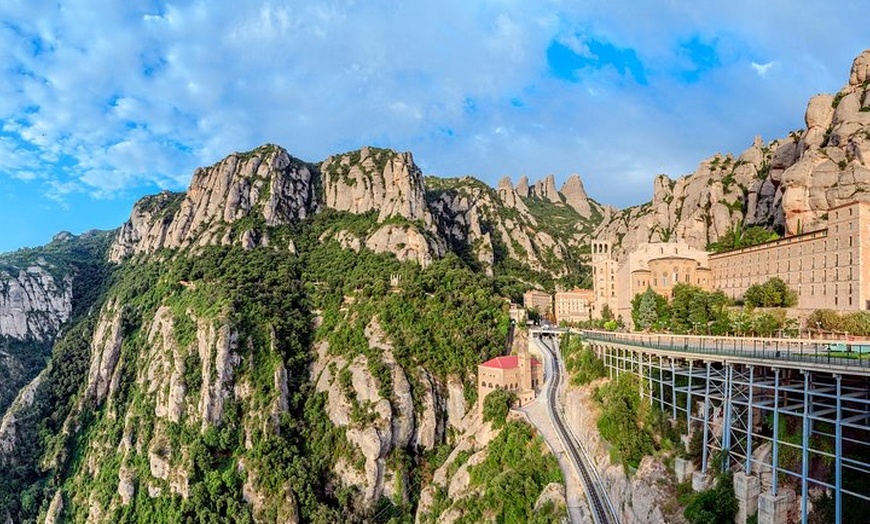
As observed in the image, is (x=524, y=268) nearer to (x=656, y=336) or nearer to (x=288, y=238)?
(x=288, y=238)

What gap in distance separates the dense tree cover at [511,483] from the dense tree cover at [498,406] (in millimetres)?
4368

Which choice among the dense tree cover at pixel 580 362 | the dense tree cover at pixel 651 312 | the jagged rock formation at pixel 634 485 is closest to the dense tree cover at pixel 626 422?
the jagged rock formation at pixel 634 485

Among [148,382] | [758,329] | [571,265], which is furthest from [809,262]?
[571,265]

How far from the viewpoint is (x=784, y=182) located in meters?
63.0

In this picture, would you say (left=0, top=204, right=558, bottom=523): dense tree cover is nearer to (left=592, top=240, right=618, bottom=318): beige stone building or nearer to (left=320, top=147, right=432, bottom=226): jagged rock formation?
(left=592, top=240, right=618, bottom=318): beige stone building

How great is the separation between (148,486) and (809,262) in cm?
8263

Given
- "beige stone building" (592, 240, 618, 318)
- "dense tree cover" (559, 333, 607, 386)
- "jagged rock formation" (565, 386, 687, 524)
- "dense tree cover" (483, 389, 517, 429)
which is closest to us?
"jagged rock formation" (565, 386, 687, 524)

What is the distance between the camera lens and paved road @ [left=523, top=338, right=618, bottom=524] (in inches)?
1558

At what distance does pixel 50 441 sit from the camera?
274ft

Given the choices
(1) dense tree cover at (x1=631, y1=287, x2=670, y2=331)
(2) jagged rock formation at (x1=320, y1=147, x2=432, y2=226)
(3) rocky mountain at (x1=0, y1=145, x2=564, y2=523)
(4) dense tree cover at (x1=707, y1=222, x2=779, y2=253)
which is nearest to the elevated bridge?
(1) dense tree cover at (x1=631, y1=287, x2=670, y2=331)

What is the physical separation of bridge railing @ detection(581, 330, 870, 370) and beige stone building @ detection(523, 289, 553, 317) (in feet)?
199

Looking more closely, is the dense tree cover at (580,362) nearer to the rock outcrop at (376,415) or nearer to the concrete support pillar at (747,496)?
the rock outcrop at (376,415)

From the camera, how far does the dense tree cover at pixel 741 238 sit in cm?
6856

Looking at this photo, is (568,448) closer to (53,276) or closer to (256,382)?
(256,382)
